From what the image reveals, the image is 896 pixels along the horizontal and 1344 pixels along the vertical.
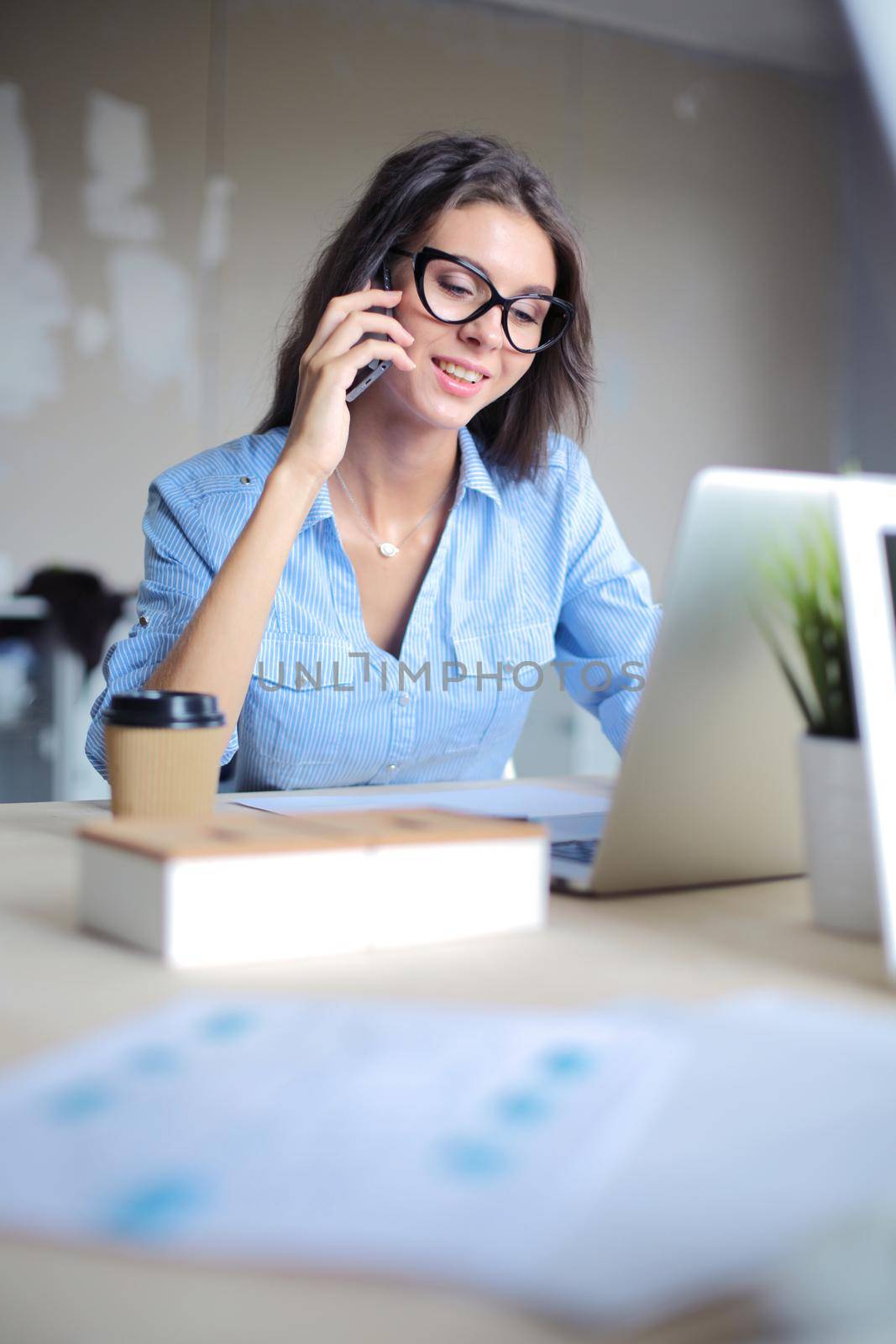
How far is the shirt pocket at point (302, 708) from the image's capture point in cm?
162

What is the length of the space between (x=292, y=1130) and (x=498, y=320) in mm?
1395

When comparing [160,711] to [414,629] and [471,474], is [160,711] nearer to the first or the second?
[414,629]

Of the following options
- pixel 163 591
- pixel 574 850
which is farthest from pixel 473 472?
pixel 574 850

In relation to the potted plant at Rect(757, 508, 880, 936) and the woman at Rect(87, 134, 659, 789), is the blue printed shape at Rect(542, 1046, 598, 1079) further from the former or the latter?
the woman at Rect(87, 134, 659, 789)

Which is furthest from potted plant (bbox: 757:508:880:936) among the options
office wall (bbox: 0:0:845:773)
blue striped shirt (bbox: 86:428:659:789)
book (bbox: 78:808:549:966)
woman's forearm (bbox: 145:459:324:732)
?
office wall (bbox: 0:0:845:773)

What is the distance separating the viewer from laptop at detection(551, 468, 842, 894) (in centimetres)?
78

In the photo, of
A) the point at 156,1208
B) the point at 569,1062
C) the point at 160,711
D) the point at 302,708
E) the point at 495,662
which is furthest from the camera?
the point at 495,662

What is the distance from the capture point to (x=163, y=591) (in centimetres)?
157

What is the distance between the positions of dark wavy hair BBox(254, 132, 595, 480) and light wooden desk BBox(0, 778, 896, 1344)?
3.20 ft

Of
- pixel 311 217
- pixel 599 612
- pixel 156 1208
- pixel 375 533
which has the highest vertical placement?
pixel 311 217

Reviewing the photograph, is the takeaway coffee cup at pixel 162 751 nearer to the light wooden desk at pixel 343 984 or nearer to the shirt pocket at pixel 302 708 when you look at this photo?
the light wooden desk at pixel 343 984

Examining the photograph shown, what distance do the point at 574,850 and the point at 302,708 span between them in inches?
28.4

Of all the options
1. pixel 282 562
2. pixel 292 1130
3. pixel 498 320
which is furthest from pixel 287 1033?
pixel 498 320

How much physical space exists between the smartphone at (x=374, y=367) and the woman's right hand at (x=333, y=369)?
0.16 ft
